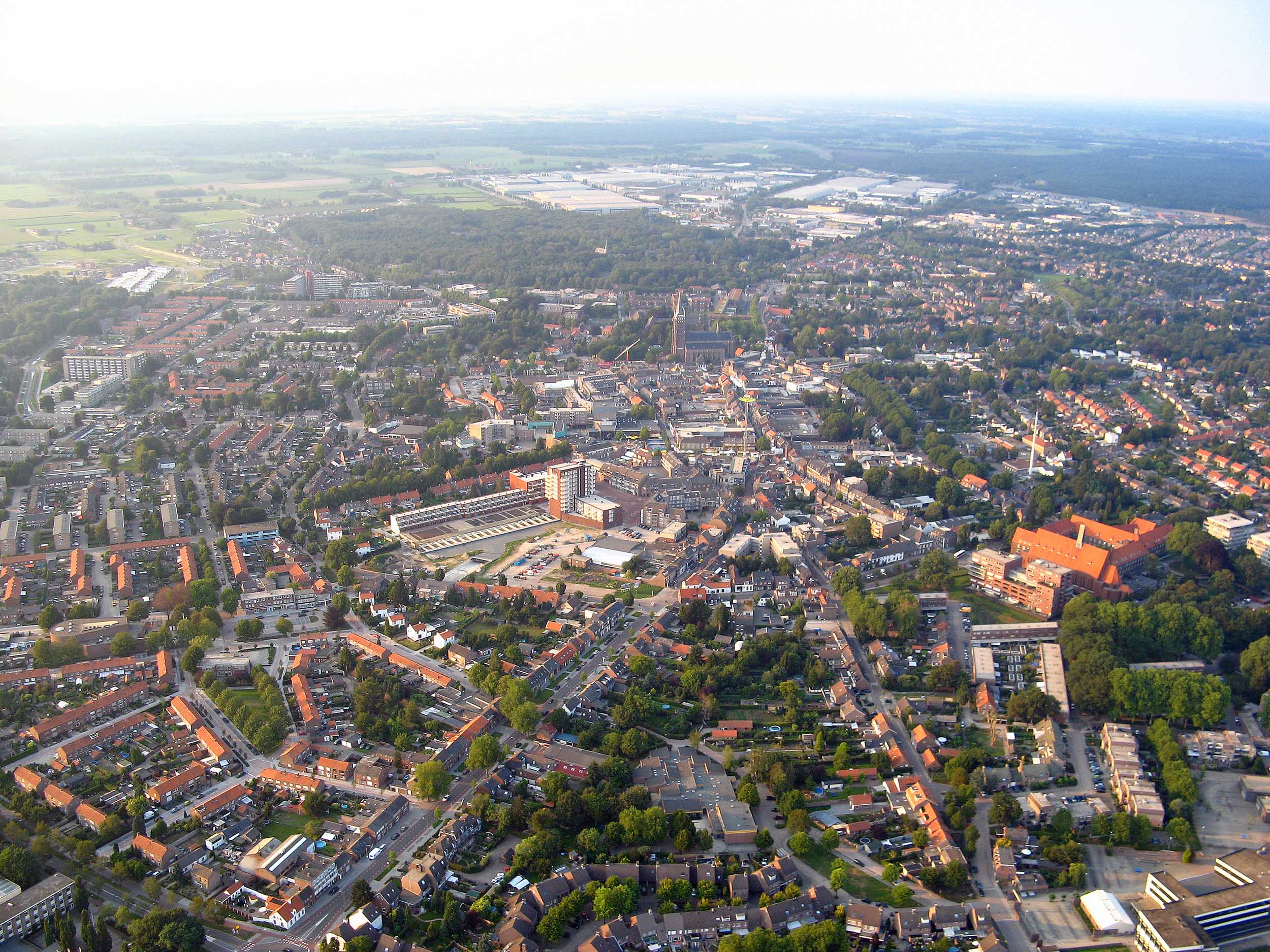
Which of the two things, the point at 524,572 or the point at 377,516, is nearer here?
the point at 524,572

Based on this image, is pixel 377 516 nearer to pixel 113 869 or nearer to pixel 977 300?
pixel 113 869

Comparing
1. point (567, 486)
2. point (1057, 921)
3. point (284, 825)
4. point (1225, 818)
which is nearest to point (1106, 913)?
point (1057, 921)

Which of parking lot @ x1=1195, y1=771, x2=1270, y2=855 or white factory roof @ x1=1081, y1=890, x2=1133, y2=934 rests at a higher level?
white factory roof @ x1=1081, y1=890, x2=1133, y2=934

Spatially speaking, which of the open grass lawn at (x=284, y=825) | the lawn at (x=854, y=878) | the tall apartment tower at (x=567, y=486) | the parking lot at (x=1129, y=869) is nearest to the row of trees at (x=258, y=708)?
the open grass lawn at (x=284, y=825)

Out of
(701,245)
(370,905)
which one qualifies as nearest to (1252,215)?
(701,245)

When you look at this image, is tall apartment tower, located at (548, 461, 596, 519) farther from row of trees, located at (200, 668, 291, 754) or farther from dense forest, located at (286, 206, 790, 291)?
dense forest, located at (286, 206, 790, 291)

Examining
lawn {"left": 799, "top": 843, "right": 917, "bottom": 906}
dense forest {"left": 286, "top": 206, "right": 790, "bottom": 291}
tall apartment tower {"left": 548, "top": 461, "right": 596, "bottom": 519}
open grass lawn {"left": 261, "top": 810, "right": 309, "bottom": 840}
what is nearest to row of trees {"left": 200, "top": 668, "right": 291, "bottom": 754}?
open grass lawn {"left": 261, "top": 810, "right": 309, "bottom": 840}

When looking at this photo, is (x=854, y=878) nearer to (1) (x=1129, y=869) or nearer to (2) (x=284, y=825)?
(1) (x=1129, y=869)
